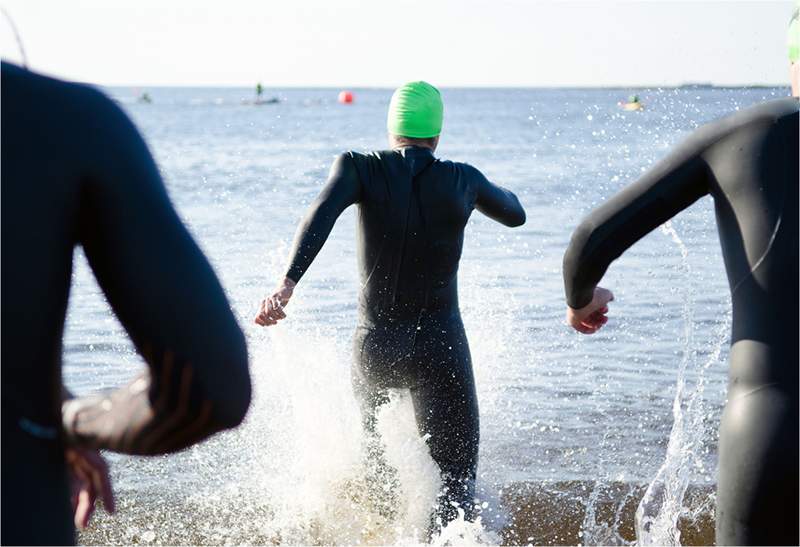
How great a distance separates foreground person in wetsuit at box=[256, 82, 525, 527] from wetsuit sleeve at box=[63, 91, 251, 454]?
2.83m

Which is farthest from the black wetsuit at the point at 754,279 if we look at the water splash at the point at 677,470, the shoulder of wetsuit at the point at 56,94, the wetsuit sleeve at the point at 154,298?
the water splash at the point at 677,470

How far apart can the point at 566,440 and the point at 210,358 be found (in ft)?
18.5

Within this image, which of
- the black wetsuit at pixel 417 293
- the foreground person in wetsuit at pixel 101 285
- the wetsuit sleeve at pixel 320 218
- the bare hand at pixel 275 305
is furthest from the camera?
the black wetsuit at pixel 417 293

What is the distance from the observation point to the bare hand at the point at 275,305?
172 inches

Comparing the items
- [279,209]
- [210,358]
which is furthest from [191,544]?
[279,209]

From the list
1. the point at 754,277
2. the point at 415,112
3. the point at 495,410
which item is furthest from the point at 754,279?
the point at 495,410

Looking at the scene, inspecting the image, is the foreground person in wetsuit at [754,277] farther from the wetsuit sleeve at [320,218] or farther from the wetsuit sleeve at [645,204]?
the wetsuit sleeve at [320,218]

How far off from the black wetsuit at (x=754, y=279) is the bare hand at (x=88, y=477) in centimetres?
135

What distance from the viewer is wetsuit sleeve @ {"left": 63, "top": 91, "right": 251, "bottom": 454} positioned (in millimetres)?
1650

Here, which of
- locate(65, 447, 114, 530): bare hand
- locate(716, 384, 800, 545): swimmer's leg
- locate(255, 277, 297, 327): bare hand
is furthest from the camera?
locate(255, 277, 297, 327): bare hand

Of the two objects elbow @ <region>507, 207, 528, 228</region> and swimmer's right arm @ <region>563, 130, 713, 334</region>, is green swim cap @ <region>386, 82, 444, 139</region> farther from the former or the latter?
swimmer's right arm @ <region>563, 130, 713, 334</region>

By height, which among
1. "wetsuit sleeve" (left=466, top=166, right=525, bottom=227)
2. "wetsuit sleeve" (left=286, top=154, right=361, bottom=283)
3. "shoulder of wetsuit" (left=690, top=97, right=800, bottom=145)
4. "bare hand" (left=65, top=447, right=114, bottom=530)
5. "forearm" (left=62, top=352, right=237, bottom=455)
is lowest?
"bare hand" (left=65, top=447, right=114, bottom=530)

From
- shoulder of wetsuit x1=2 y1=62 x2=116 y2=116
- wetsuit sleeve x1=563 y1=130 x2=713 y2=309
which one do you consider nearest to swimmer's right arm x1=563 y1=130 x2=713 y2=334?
wetsuit sleeve x1=563 y1=130 x2=713 y2=309

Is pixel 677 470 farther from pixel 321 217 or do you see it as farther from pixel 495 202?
pixel 321 217
